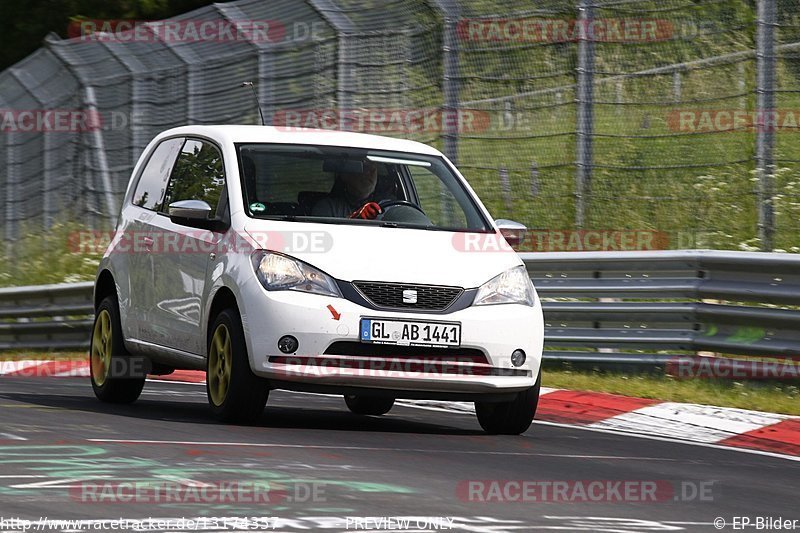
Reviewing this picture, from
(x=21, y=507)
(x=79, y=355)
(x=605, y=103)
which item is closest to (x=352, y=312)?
(x=21, y=507)

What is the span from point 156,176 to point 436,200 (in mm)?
1957

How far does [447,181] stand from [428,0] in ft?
19.4

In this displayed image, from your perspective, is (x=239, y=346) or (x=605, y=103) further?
(x=605, y=103)

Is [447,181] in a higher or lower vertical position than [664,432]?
higher

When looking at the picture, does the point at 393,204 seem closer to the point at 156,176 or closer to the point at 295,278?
the point at 295,278

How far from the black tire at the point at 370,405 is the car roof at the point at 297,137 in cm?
173

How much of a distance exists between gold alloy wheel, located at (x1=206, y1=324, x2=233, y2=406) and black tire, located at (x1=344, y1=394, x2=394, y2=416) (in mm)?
1847

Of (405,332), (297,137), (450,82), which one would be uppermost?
(450,82)

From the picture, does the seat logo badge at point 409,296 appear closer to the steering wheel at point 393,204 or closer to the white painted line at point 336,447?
the white painted line at point 336,447

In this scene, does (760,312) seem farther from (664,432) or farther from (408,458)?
(408,458)

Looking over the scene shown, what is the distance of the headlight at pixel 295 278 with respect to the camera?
8891 mm

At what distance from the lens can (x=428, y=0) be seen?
1611 centimetres

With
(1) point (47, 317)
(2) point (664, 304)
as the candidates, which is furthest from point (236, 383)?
(1) point (47, 317)

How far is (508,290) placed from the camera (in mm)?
9320
